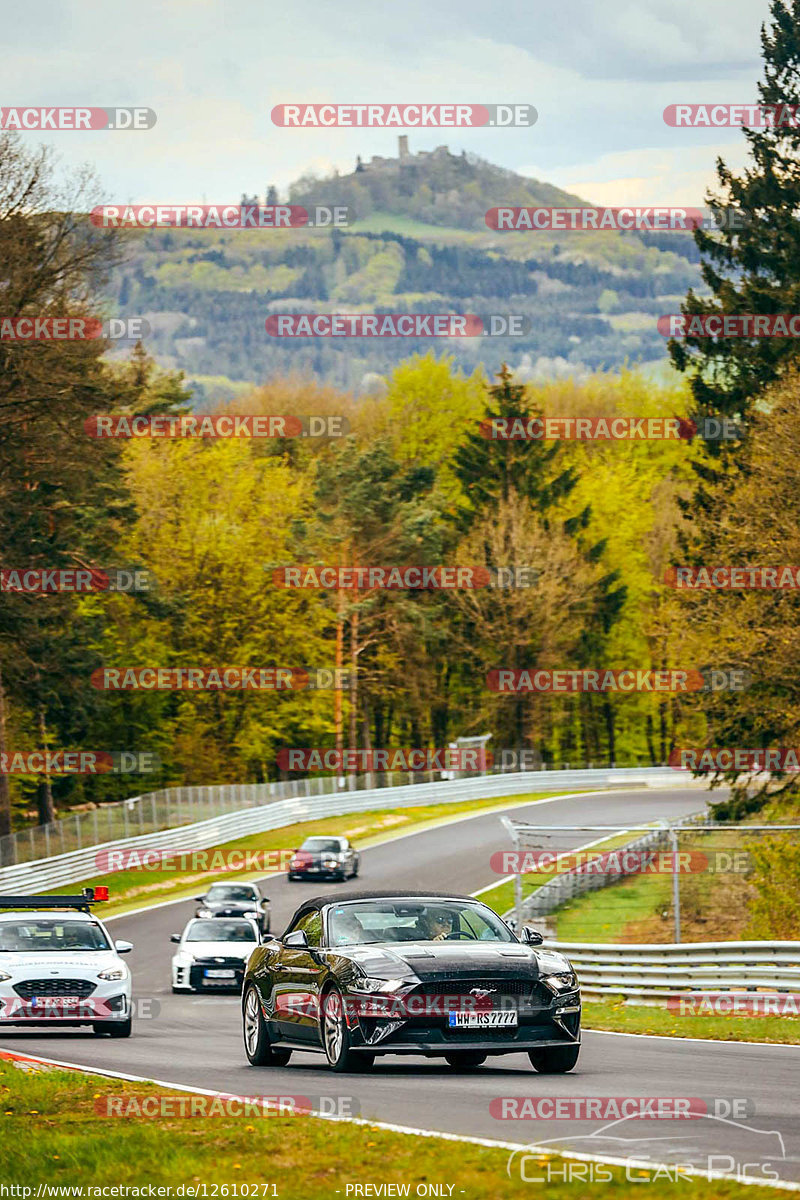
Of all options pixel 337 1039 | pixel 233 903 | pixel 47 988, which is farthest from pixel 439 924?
pixel 233 903

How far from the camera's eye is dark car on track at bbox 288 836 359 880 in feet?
162

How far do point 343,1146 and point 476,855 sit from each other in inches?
1691

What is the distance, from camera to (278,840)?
60.2 metres

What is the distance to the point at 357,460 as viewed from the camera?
81625mm

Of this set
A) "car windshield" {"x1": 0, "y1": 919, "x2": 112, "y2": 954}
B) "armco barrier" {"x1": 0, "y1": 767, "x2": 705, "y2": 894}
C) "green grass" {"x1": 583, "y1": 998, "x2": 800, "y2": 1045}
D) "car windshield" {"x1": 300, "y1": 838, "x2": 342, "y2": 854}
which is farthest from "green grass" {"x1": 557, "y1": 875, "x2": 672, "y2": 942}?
"armco barrier" {"x1": 0, "y1": 767, "x2": 705, "y2": 894}

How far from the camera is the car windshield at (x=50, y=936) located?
20453 millimetres

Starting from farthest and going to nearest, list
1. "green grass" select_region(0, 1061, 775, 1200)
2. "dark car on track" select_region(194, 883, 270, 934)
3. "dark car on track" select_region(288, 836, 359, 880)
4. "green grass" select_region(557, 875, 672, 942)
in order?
"dark car on track" select_region(288, 836, 359, 880) < "dark car on track" select_region(194, 883, 270, 934) < "green grass" select_region(557, 875, 672, 942) < "green grass" select_region(0, 1061, 775, 1200)

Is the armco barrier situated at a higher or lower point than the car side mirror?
lower

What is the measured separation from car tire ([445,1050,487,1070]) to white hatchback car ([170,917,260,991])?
642 inches

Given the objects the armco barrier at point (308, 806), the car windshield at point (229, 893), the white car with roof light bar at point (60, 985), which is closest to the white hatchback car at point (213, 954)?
the car windshield at point (229, 893)

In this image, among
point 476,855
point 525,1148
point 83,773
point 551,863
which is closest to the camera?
point 525,1148

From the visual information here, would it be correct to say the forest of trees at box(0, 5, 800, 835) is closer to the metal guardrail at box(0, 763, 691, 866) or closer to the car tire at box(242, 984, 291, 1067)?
the metal guardrail at box(0, 763, 691, 866)

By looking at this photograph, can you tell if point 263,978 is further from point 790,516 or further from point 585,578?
point 585,578

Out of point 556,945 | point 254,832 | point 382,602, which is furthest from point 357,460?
point 556,945
